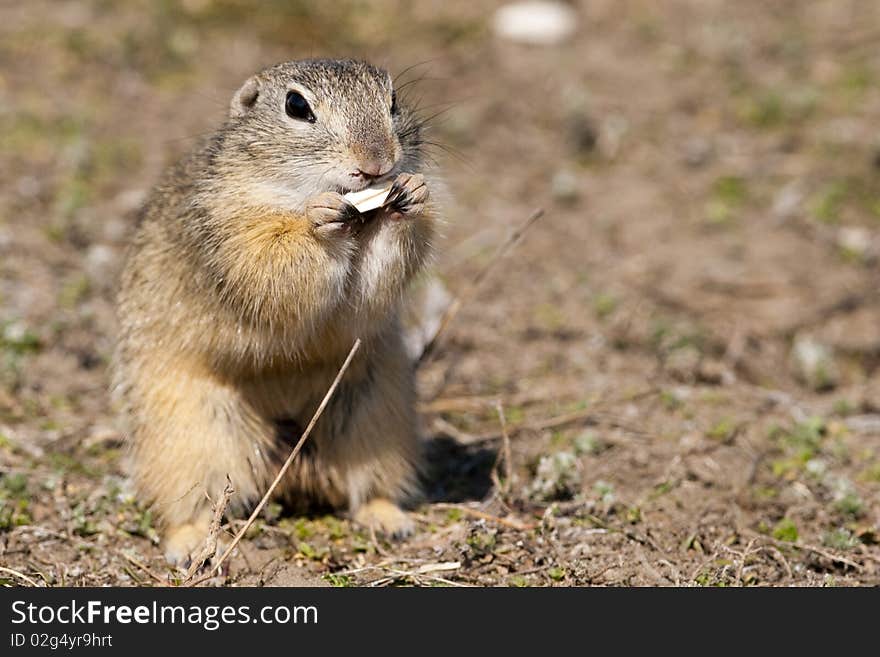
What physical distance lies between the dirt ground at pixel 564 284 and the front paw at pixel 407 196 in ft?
4.47

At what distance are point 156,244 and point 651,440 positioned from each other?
2.74 m

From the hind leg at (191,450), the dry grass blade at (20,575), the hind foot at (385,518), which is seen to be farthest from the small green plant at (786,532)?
the dry grass blade at (20,575)

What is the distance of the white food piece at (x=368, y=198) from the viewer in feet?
14.5

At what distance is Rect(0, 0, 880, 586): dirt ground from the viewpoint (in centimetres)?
499

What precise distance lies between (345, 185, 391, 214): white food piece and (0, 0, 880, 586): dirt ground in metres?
1.37

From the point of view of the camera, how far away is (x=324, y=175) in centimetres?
444

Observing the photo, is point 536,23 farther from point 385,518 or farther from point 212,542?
point 212,542

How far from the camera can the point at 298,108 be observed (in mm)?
4648

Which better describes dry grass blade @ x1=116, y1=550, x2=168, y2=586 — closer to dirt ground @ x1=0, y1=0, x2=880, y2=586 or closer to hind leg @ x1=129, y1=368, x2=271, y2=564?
dirt ground @ x1=0, y1=0, x2=880, y2=586

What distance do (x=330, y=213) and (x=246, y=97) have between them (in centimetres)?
105

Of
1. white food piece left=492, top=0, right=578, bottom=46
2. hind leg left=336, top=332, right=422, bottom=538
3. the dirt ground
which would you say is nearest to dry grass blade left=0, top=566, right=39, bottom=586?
the dirt ground

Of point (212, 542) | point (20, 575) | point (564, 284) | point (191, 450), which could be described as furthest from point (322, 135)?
point (564, 284)

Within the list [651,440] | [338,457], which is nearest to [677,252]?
[651,440]
